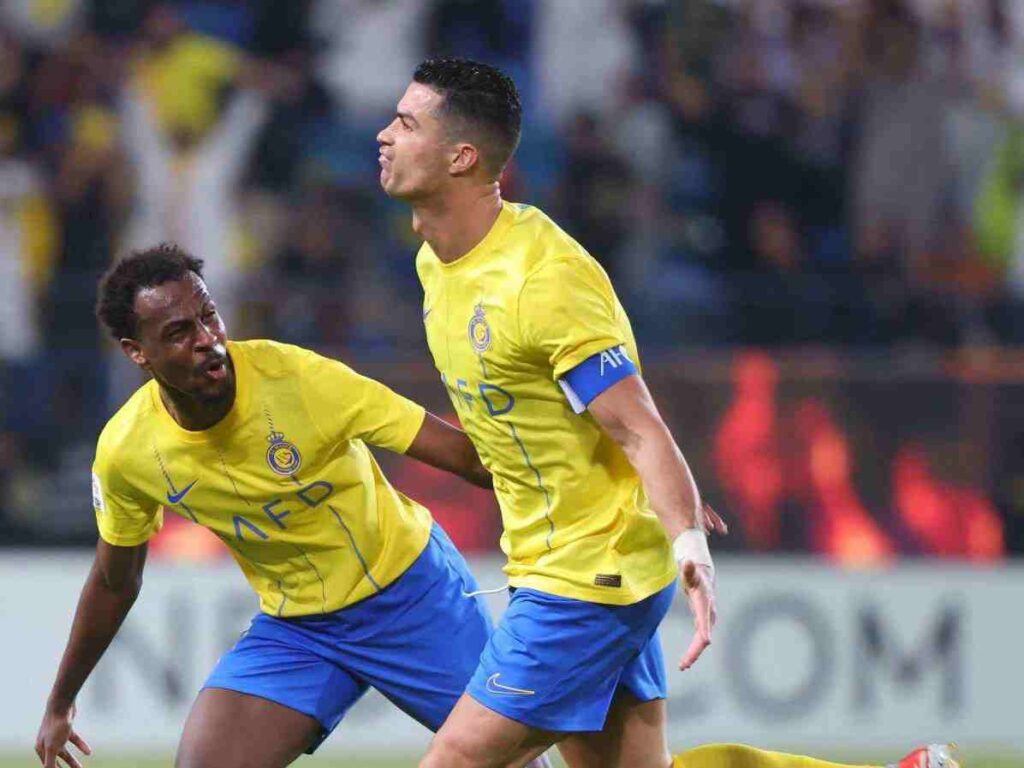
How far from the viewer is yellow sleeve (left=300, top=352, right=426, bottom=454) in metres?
5.28

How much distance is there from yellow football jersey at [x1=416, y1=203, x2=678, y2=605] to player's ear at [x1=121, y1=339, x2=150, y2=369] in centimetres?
80

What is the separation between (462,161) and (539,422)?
69 cm

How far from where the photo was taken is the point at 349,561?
5.48 metres

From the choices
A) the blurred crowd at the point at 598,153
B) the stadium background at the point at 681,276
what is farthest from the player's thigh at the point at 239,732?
the blurred crowd at the point at 598,153

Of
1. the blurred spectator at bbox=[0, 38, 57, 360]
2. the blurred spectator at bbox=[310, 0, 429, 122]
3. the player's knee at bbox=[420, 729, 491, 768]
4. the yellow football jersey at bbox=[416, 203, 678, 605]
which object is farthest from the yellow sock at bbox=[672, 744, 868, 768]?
the blurred spectator at bbox=[310, 0, 429, 122]

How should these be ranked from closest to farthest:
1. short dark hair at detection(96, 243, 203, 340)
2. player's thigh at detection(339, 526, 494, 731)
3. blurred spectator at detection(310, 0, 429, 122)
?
short dark hair at detection(96, 243, 203, 340) < player's thigh at detection(339, 526, 494, 731) < blurred spectator at detection(310, 0, 429, 122)

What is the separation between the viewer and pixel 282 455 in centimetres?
529

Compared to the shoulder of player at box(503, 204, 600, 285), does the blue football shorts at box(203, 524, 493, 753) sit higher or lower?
lower

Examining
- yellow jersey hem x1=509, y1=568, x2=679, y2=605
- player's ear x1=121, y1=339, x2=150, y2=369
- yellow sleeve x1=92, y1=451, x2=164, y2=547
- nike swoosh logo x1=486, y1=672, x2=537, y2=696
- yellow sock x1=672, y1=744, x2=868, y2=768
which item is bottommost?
yellow sock x1=672, y1=744, x2=868, y2=768

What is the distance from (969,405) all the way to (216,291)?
383cm

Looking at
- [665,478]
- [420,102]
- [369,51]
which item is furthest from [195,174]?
[665,478]

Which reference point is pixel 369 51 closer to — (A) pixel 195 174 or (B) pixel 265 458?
(A) pixel 195 174

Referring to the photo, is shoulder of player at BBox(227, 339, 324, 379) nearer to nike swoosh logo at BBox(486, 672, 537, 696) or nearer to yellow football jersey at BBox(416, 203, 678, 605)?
yellow football jersey at BBox(416, 203, 678, 605)

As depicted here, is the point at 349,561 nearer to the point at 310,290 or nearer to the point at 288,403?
the point at 288,403
